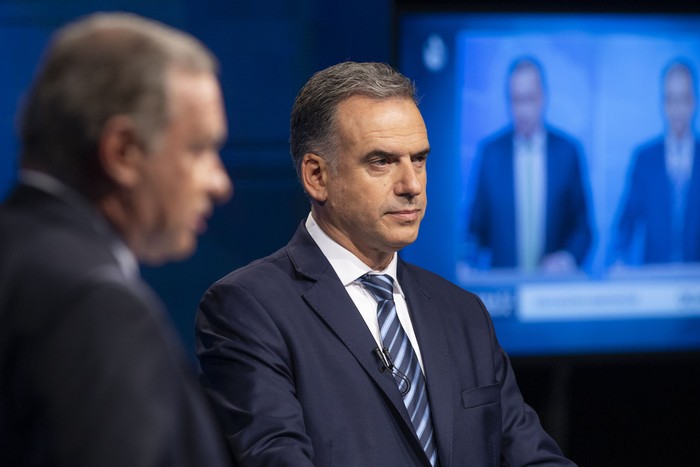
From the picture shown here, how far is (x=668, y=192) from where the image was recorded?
4.01m

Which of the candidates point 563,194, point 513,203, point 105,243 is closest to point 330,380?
point 105,243

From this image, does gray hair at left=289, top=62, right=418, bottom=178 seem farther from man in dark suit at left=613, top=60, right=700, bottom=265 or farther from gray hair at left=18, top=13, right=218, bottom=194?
man in dark suit at left=613, top=60, right=700, bottom=265

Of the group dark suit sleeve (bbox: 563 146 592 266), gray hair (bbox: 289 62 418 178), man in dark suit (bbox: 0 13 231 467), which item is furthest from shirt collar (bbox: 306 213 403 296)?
dark suit sleeve (bbox: 563 146 592 266)

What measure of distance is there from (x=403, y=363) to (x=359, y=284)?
23cm

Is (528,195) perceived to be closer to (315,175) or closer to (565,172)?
(565,172)

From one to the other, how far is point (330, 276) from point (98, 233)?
140 cm

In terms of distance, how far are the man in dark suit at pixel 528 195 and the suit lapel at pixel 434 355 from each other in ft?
4.42

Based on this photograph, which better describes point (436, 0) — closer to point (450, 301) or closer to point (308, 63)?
point (308, 63)

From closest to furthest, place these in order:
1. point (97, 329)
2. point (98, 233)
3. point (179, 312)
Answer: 1. point (97, 329)
2. point (98, 233)
3. point (179, 312)

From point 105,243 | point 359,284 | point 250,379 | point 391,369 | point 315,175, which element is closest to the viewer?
point 105,243

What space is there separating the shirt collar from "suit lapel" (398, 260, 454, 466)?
52 millimetres

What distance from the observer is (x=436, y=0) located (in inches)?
154

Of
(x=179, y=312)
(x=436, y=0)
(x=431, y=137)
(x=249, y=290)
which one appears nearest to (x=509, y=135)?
(x=431, y=137)

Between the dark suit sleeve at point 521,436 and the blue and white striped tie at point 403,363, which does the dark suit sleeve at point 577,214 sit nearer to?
the dark suit sleeve at point 521,436
